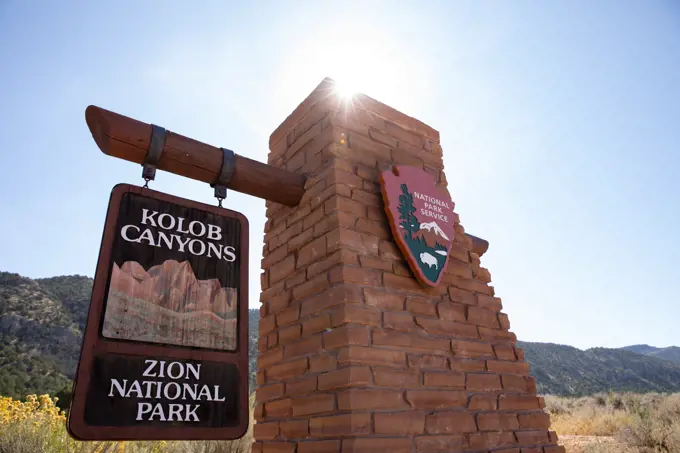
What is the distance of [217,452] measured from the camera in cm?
467

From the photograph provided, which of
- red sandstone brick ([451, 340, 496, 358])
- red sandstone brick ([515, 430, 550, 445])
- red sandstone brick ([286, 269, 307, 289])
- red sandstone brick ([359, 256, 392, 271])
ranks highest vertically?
red sandstone brick ([286, 269, 307, 289])

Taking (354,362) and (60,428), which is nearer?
(354,362)

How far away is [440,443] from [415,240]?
1.04m

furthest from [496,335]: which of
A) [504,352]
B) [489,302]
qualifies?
[489,302]

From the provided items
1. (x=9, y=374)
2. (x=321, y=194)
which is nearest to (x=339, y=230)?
(x=321, y=194)

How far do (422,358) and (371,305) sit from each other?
38 centimetres

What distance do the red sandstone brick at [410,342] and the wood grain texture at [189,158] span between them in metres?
1.05

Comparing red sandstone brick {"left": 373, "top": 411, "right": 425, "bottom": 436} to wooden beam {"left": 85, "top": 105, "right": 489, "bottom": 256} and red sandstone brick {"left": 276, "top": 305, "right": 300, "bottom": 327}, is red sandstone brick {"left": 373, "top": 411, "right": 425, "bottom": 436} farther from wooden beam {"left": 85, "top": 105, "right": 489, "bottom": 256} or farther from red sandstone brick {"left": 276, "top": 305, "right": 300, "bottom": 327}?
wooden beam {"left": 85, "top": 105, "right": 489, "bottom": 256}

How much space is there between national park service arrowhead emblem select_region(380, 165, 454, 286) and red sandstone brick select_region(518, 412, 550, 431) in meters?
0.93

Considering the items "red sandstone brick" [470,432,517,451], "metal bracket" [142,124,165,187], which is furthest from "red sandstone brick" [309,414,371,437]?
"metal bracket" [142,124,165,187]

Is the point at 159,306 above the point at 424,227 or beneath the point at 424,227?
beneath

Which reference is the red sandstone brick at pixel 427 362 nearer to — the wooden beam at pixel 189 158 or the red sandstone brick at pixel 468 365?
the red sandstone brick at pixel 468 365

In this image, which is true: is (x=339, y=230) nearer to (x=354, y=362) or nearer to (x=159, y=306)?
(x=354, y=362)

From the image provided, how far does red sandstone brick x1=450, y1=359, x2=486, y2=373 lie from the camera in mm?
2367
